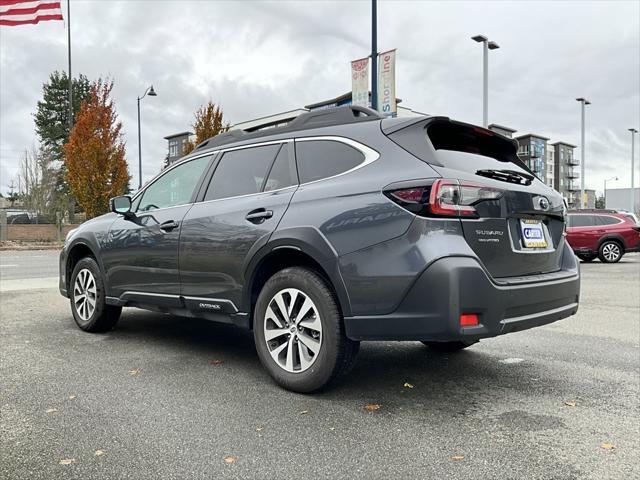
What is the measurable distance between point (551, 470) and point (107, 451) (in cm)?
216

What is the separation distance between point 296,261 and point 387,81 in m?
11.5

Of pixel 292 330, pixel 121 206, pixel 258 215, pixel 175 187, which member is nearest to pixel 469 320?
pixel 292 330

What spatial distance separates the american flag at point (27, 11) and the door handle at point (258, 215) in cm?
1329

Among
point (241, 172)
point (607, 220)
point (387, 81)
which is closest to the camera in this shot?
point (241, 172)

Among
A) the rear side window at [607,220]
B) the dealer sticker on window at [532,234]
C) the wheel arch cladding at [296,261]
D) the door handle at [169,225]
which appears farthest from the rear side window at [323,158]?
the rear side window at [607,220]

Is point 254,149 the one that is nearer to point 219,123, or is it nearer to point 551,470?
point 551,470

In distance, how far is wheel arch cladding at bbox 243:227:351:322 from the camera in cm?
343

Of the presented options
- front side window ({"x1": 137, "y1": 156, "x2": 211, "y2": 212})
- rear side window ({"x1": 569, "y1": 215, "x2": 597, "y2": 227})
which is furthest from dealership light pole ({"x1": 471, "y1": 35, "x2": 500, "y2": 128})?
front side window ({"x1": 137, "y1": 156, "x2": 211, "y2": 212})

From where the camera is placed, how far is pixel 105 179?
25.4 m

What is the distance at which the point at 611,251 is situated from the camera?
57.7 ft

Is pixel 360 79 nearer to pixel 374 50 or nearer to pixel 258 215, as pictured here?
pixel 374 50

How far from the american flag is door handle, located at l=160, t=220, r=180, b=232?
485 inches

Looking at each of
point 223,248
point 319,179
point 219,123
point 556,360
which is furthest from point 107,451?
point 219,123

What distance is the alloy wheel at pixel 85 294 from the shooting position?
558cm
